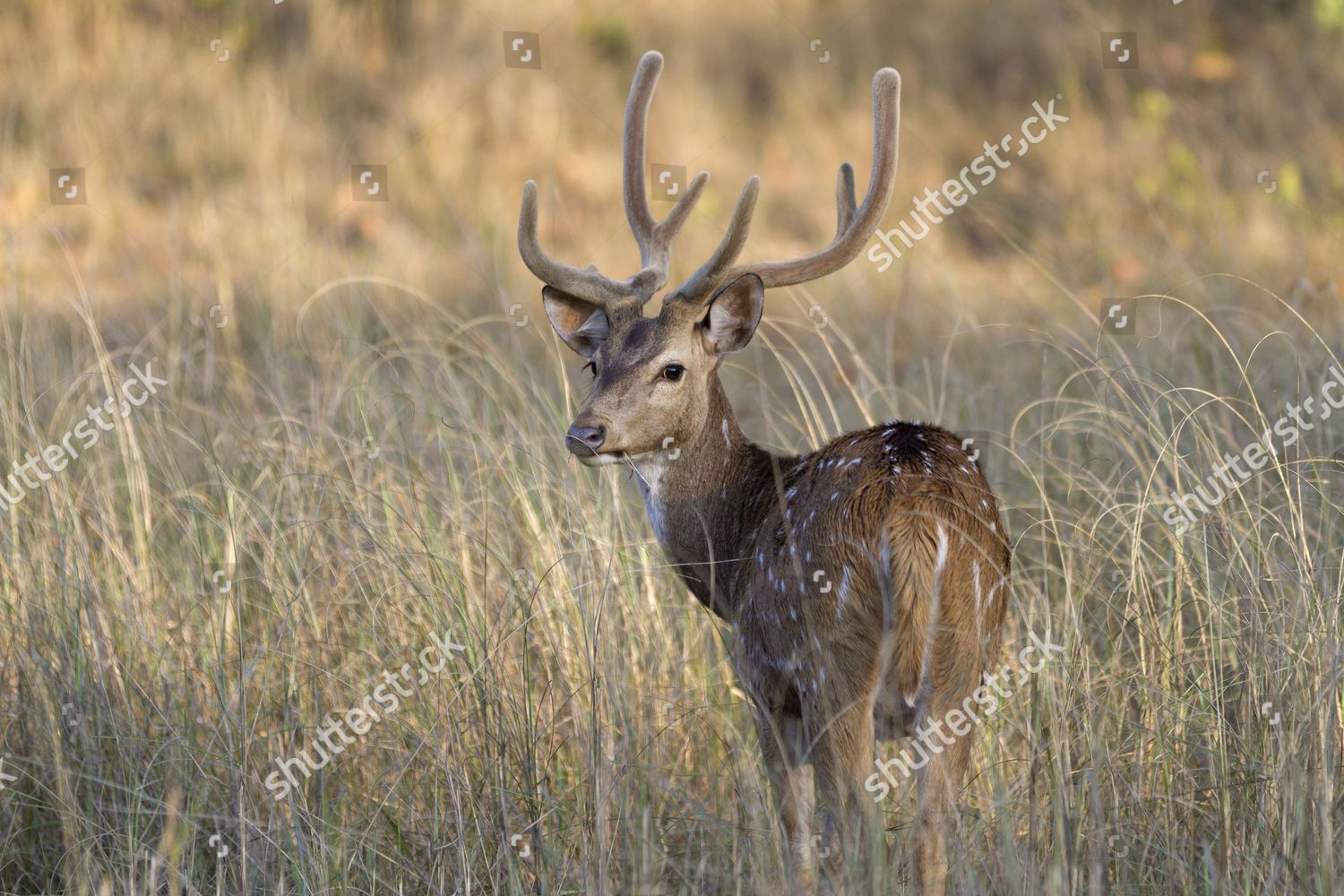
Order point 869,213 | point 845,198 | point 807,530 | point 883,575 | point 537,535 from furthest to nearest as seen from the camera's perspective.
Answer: point 537,535, point 845,198, point 869,213, point 807,530, point 883,575

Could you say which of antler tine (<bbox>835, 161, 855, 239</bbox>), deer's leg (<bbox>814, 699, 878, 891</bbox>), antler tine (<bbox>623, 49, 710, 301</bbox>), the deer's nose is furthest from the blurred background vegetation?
antler tine (<bbox>623, 49, 710, 301</bbox>)

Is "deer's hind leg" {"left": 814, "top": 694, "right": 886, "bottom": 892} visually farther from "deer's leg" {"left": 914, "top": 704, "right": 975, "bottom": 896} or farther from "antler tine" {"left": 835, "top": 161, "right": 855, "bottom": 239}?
"antler tine" {"left": 835, "top": 161, "right": 855, "bottom": 239}

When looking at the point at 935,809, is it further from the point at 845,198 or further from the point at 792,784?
the point at 845,198

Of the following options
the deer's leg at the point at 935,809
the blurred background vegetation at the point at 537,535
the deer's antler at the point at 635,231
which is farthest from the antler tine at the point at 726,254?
the deer's leg at the point at 935,809

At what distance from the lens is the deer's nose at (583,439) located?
Answer: 4379 mm

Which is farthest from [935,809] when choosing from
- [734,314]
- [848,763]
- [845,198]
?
[845,198]

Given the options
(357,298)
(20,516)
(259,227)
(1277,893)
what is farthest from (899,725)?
(259,227)

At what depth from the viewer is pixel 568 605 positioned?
193 inches

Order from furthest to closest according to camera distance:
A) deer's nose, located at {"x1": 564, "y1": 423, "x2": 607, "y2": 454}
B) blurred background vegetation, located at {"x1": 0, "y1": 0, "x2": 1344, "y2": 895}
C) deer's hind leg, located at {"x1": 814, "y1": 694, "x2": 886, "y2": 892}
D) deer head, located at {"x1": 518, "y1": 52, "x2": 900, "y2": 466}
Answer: deer head, located at {"x1": 518, "y1": 52, "x2": 900, "y2": 466} → deer's nose, located at {"x1": 564, "y1": 423, "x2": 607, "y2": 454} → blurred background vegetation, located at {"x1": 0, "y1": 0, "x2": 1344, "y2": 895} → deer's hind leg, located at {"x1": 814, "y1": 694, "x2": 886, "y2": 892}

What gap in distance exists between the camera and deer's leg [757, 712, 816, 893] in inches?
157

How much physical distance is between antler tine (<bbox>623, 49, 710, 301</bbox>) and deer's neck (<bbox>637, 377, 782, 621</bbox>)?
2.17 feet

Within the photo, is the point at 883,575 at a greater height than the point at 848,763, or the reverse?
the point at 883,575

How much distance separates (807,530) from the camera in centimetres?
392

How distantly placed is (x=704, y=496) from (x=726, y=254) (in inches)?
30.6
